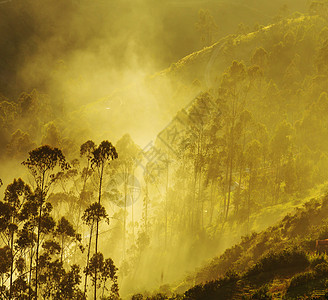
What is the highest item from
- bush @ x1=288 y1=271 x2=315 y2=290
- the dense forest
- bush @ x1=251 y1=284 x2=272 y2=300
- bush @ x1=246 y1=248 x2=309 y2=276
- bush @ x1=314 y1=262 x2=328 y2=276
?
the dense forest

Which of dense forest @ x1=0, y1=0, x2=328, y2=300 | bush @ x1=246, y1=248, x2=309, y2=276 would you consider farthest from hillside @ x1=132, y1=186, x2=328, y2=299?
dense forest @ x1=0, y1=0, x2=328, y2=300

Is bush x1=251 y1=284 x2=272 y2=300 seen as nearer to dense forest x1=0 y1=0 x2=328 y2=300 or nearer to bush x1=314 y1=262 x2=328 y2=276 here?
dense forest x1=0 y1=0 x2=328 y2=300

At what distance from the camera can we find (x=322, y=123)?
59.4m

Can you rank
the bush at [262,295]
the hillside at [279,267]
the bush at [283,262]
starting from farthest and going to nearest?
the bush at [283,262], the hillside at [279,267], the bush at [262,295]

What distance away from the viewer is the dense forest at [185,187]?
26.7m

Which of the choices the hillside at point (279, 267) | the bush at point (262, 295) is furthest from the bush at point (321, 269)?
the bush at point (262, 295)

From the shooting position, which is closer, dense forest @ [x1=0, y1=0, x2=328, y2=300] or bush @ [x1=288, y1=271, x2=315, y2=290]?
bush @ [x1=288, y1=271, x2=315, y2=290]

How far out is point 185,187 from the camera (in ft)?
204

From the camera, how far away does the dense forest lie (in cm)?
2673

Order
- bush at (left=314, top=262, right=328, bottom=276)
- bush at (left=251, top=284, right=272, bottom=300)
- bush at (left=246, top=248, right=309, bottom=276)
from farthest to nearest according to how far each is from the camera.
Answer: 1. bush at (left=246, top=248, right=309, bottom=276)
2. bush at (left=314, top=262, right=328, bottom=276)
3. bush at (left=251, top=284, right=272, bottom=300)

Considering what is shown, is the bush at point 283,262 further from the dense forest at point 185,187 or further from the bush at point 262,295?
the bush at point 262,295

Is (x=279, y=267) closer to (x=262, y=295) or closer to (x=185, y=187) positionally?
(x=262, y=295)

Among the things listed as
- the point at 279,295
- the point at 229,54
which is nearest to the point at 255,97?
the point at 229,54

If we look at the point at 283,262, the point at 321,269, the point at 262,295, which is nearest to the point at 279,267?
the point at 283,262
